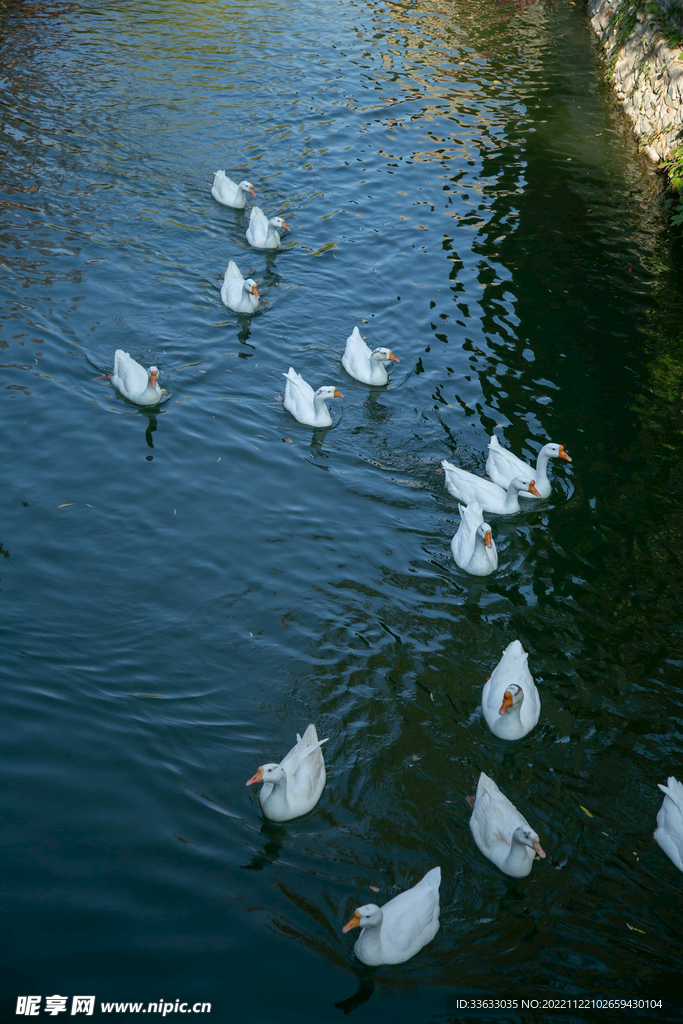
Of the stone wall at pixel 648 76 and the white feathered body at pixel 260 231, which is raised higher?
the stone wall at pixel 648 76

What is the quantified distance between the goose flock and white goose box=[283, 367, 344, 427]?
0.01m

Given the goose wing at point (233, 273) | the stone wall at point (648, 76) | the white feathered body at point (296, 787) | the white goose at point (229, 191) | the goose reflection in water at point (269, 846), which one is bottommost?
the goose reflection in water at point (269, 846)

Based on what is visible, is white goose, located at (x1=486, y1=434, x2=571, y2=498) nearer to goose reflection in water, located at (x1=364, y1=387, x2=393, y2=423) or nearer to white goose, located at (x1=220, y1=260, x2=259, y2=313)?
goose reflection in water, located at (x1=364, y1=387, x2=393, y2=423)

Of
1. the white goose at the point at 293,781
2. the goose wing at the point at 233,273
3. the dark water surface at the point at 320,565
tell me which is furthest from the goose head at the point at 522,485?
the goose wing at the point at 233,273

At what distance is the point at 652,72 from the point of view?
19688mm

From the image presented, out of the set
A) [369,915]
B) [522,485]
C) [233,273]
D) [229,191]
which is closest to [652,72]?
[229,191]

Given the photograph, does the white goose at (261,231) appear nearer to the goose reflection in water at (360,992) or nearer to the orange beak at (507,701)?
the orange beak at (507,701)

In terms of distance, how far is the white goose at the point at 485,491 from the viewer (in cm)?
921

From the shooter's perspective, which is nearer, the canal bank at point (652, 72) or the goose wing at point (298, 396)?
the goose wing at point (298, 396)

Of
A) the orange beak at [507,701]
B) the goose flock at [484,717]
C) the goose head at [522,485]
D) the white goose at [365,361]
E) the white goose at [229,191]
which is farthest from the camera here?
the white goose at [229,191]

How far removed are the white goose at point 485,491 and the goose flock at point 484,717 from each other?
12 millimetres

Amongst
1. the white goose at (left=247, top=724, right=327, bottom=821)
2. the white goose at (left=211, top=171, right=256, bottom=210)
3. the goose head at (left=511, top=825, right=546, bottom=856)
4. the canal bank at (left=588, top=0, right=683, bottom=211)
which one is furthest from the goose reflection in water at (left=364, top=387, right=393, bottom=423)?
the canal bank at (left=588, top=0, right=683, bottom=211)

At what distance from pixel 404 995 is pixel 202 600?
4.10 meters

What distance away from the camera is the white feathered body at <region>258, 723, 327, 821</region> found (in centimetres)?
603
